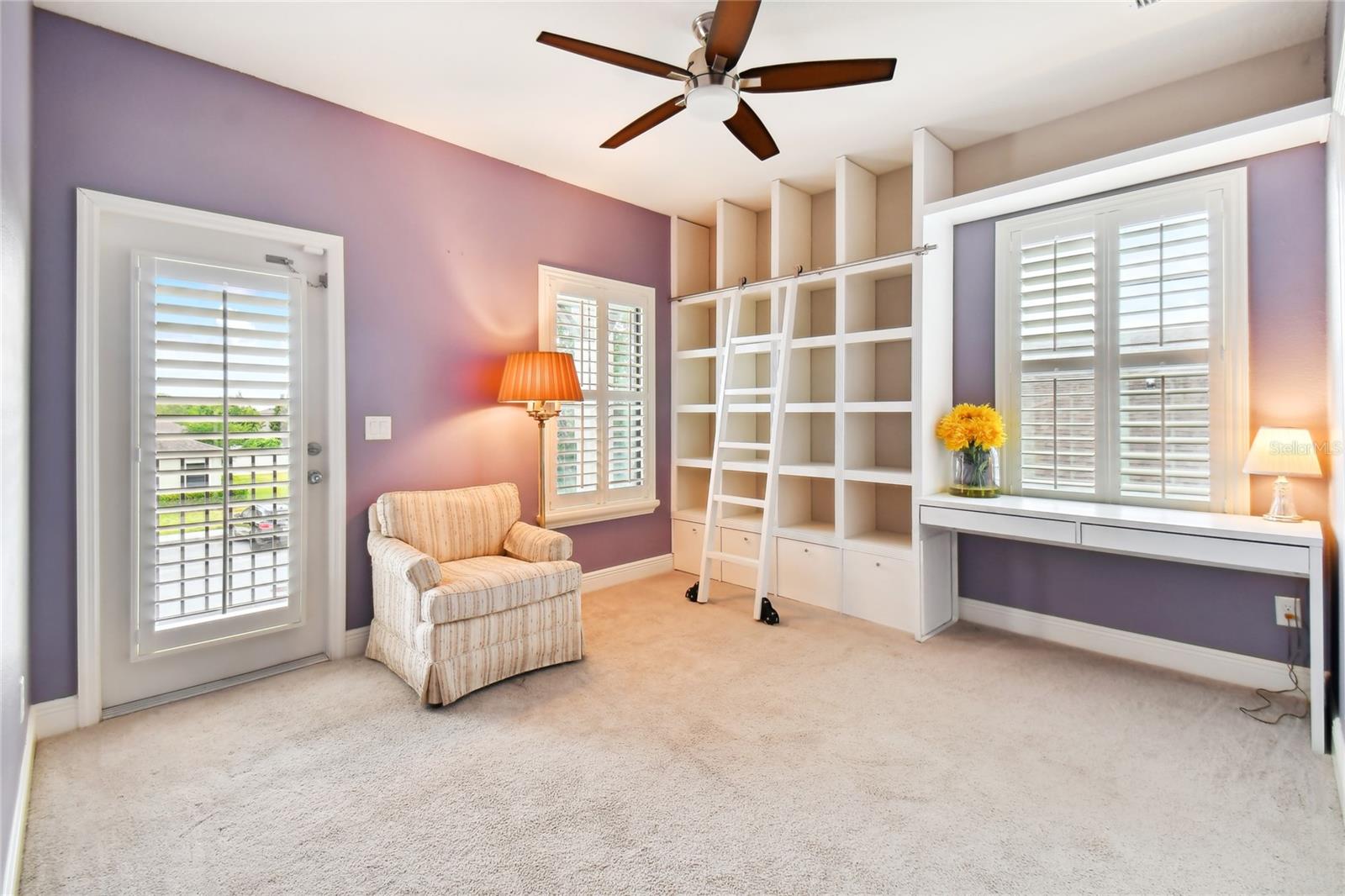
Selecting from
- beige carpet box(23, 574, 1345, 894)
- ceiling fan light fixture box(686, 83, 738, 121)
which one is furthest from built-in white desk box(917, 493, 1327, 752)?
ceiling fan light fixture box(686, 83, 738, 121)

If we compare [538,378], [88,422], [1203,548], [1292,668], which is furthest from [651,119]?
[1292,668]

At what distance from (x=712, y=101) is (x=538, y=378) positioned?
1.73 metres

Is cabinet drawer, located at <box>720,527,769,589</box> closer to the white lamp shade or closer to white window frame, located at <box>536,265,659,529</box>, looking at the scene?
white window frame, located at <box>536,265,659,529</box>

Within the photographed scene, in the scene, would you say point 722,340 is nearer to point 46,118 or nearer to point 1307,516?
point 1307,516

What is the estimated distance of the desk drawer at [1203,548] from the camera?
229 centimetres

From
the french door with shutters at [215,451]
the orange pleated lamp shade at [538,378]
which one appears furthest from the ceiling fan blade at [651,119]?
the french door with shutters at [215,451]

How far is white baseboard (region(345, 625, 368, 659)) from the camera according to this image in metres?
3.08

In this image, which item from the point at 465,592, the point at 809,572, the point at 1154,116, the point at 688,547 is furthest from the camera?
the point at 688,547

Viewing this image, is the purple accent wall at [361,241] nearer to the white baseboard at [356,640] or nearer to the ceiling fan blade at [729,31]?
the white baseboard at [356,640]

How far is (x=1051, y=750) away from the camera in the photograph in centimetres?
221

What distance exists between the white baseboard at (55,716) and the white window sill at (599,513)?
221 centimetres

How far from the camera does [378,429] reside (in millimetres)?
3186

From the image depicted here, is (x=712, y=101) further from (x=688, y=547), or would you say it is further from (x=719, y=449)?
(x=688, y=547)

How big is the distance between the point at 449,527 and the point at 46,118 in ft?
7.30
